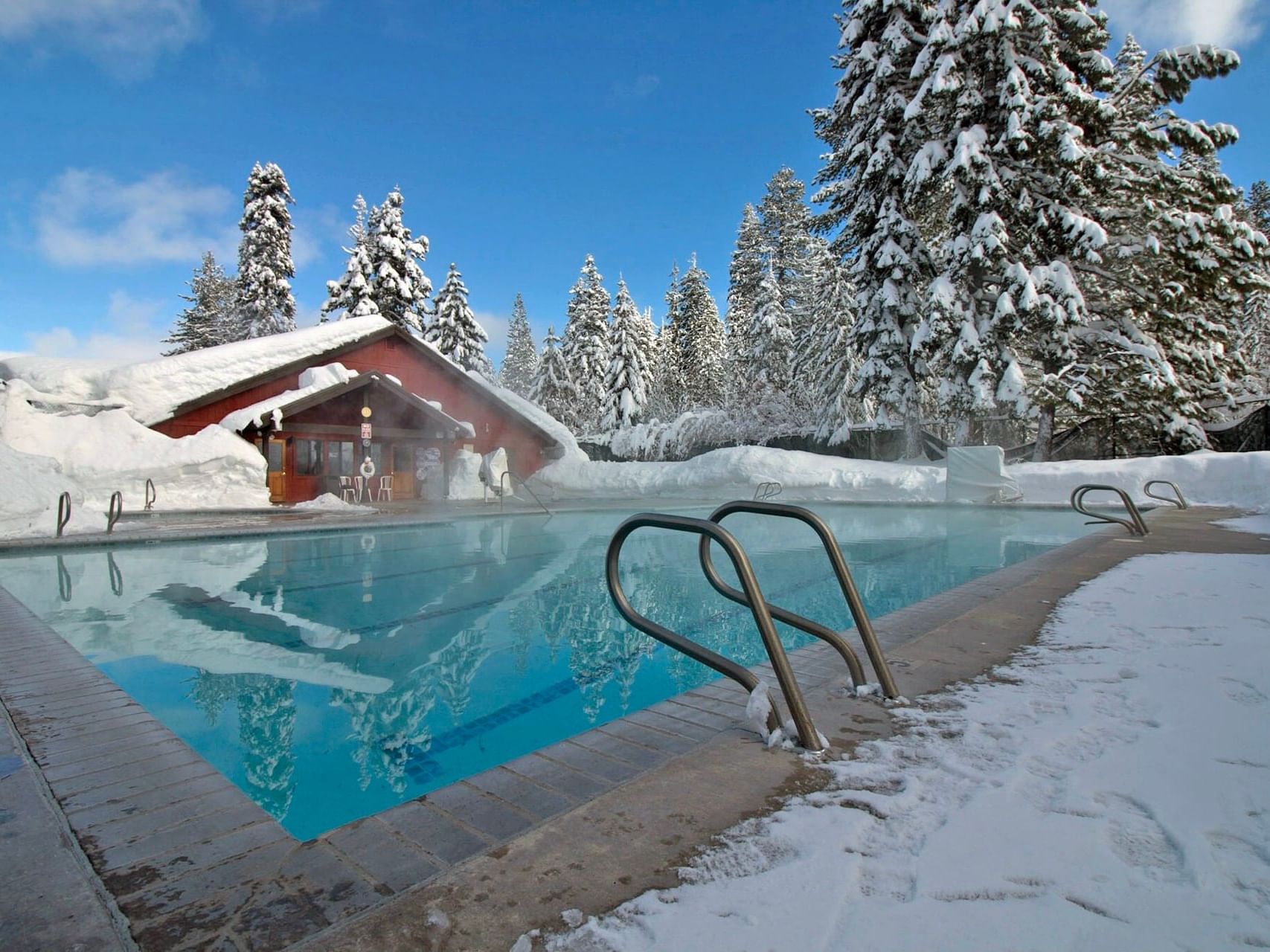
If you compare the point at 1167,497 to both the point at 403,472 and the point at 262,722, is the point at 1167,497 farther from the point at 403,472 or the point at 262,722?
the point at 403,472

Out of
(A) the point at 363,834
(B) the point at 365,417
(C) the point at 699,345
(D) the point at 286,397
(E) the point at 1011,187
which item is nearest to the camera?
(A) the point at 363,834

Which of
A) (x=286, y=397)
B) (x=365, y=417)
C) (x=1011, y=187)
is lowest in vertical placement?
(x=365, y=417)

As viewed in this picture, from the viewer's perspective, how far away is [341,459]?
19.4 metres

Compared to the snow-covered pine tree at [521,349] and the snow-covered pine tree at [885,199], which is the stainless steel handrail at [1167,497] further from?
the snow-covered pine tree at [521,349]

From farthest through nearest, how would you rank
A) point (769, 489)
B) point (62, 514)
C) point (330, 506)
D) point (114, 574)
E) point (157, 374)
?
1. point (769, 489)
2. point (157, 374)
3. point (330, 506)
4. point (62, 514)
5. point (114, 574)

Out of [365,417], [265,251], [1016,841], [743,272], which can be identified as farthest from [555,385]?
[1016,841]

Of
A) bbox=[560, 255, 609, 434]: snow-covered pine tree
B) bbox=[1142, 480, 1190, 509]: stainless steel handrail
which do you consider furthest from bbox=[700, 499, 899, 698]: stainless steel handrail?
bbox=[560, 255, 609, 434]: snow-covered pine tree

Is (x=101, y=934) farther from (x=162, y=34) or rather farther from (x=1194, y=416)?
(x=1194, y=416)

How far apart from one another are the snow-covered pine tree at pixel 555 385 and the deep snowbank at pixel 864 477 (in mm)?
15615

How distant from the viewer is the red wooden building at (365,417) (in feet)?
57.3

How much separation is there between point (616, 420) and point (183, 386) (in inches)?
853

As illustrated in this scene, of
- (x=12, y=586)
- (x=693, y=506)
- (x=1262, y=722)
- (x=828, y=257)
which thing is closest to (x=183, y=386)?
(x=12, y=586)

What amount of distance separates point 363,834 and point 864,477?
57.8 feet

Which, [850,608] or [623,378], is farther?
[623,378]
